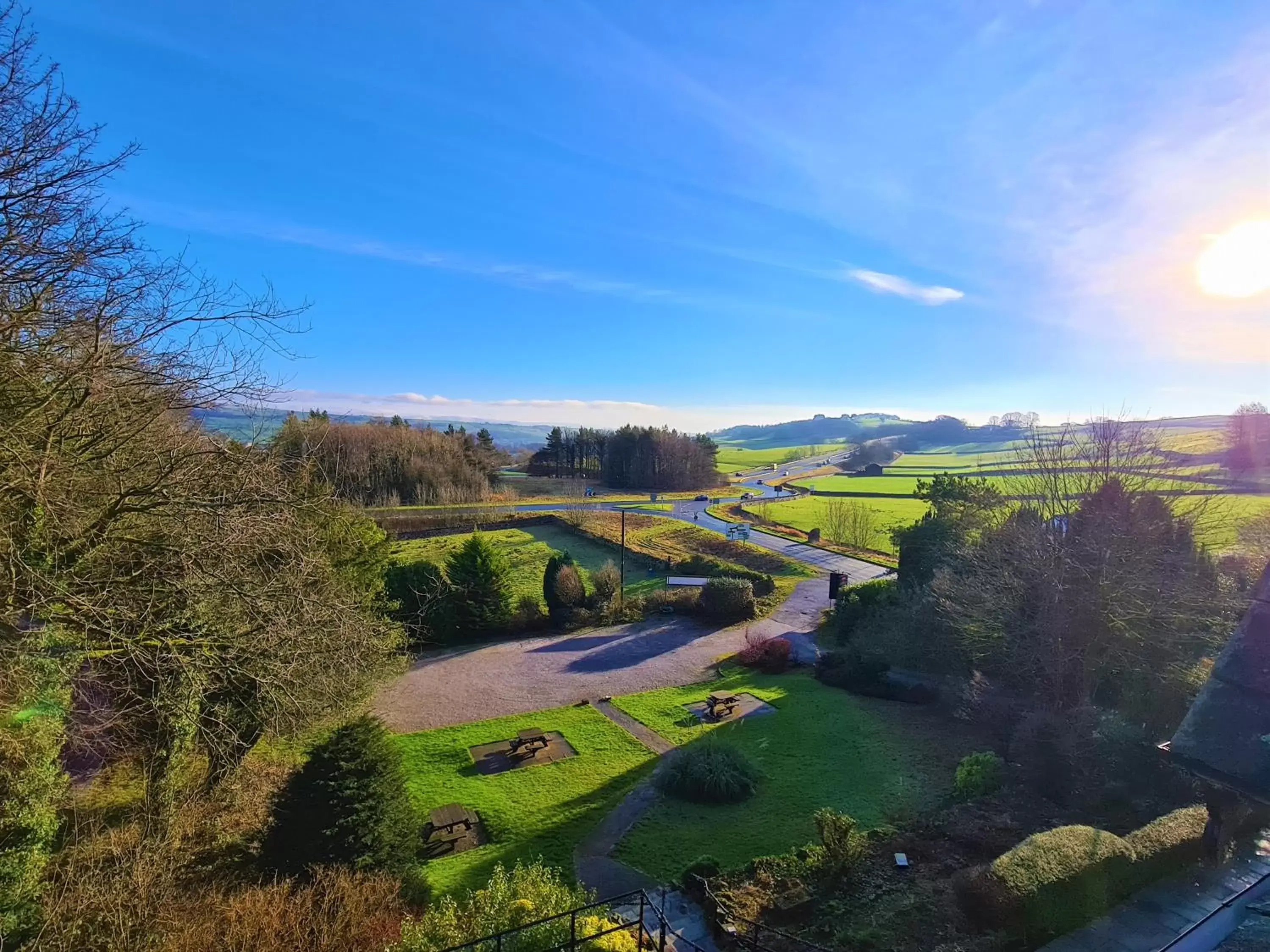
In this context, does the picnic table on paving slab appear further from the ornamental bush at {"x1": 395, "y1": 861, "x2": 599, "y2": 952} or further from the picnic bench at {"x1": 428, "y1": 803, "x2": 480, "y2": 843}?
the ornamental bush at {"x1": 395, "y1": 861, "x2": 599, "y2": 952}

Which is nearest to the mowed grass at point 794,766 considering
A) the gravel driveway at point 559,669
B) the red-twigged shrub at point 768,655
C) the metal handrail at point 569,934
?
the red-twigged shrub at point 768,655

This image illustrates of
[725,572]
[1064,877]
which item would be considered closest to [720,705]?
[1064,877]

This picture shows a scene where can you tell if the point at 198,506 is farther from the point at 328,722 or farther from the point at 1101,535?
the point at 1101,535

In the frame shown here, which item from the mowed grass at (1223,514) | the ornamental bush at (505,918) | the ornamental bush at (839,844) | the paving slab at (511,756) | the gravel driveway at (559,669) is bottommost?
the gravel driveway at (559,669)

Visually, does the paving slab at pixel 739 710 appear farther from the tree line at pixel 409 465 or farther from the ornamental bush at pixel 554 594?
the tree line at pixel 409 465

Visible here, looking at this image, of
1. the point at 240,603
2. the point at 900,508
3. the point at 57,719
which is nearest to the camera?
the point at 57,719

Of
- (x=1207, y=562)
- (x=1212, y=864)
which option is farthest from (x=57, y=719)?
(x=1207, y=562)
